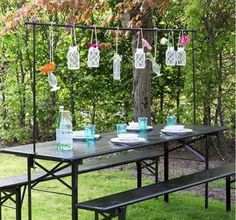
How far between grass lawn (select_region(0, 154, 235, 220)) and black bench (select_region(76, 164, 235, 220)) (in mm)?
276

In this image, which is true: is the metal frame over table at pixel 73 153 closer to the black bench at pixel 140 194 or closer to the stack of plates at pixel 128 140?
the stack of plates at pixel 128 140

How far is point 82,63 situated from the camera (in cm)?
779

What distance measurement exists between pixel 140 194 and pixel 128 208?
931 mm

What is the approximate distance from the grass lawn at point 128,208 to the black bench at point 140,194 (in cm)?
28

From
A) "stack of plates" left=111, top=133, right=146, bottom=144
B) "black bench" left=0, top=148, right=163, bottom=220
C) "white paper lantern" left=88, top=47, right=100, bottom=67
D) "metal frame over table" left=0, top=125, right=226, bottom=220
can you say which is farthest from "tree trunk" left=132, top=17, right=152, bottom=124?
"white paper lantern" left=88, top=47, right=100, bottom=67

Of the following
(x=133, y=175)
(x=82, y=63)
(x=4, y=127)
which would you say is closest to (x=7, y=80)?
(x=4, y=127)

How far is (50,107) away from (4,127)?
2.70 ft

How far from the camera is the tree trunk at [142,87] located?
6.94m

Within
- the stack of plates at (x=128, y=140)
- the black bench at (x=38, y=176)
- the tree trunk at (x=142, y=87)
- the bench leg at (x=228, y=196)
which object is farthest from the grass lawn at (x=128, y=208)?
the tree trunk at (x=142, y=87)

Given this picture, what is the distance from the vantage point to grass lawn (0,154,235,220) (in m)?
4.58

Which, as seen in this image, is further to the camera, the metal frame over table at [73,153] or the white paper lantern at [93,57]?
the white paper lantern at [93,57]

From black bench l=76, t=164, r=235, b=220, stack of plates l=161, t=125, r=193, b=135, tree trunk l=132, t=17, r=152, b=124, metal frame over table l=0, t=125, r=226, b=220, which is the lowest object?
black bench l=76, t=164, r=235, b=220

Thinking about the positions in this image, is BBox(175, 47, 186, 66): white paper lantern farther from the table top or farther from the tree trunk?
the tree trunk

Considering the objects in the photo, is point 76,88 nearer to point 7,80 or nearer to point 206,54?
point 7,80
